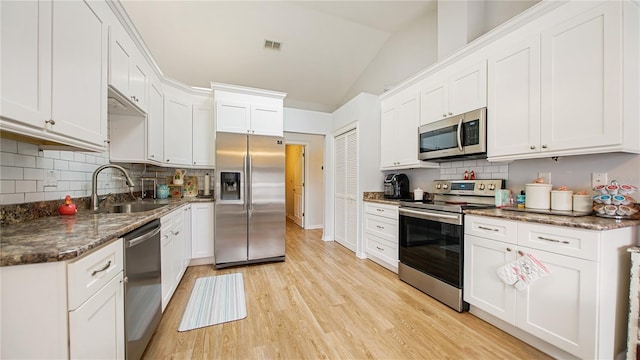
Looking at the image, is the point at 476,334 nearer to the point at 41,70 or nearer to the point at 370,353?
the point at 370,353

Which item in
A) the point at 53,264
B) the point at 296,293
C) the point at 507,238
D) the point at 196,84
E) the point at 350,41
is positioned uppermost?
the point at 350,41

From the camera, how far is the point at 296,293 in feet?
7.96

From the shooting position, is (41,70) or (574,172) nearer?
(41,70)

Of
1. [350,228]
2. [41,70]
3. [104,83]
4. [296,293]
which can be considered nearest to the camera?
[41,70]

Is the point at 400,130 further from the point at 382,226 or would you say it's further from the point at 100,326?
the point at 100,326

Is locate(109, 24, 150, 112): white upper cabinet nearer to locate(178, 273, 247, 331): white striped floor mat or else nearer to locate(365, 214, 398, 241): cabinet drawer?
locate(178, 273, 247, 331): white striped floor mat

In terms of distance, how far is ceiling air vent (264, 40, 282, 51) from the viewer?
12.8 feet

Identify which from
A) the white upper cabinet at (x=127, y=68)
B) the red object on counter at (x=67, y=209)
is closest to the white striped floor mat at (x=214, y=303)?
the red object on counter at (x=67, y=209)

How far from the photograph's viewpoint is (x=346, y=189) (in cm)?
402

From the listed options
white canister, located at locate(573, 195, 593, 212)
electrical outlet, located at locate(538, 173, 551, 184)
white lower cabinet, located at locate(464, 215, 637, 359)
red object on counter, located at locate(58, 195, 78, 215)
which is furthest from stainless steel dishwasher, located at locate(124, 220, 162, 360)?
electrical outlet, located at locate(538, 173, 551, 184)

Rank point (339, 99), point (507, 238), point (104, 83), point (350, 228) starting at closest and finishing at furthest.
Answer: point (104, 83) < point (507, 238) < point (350, 228) < point (339, 99)

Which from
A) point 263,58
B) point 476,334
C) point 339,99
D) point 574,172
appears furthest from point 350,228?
point 263,58

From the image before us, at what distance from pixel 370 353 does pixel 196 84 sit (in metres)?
4.84

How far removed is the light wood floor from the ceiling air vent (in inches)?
145
